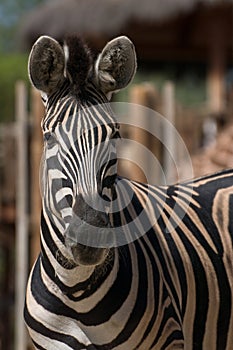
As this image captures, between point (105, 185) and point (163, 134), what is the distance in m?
5.56

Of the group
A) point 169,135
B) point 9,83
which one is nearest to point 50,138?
point 169,135

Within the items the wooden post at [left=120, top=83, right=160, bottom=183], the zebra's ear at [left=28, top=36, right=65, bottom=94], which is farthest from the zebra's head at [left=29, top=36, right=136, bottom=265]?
the wooden post at [left=120, top=83, right=160, bottom=183]

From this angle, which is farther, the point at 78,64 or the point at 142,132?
the point at 142,132

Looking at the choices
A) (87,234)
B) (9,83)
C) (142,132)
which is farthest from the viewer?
(9,83)

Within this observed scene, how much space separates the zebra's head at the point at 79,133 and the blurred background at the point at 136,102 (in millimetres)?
258

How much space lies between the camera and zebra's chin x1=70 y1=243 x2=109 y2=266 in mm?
3404

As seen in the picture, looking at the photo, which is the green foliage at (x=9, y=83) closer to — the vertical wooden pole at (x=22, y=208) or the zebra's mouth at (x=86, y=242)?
the vertical wooden pole at (x=22, y=208)

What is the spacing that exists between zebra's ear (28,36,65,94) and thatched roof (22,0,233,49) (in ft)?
34.8

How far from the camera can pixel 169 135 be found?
9.08 metres

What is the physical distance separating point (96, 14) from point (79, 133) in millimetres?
12242

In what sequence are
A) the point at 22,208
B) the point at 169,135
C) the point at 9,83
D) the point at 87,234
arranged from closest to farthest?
the point at 87,234 < the point at 22,208 < the point at 169,135 < the point at 9,83

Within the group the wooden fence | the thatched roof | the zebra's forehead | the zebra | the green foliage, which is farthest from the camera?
the green foliage

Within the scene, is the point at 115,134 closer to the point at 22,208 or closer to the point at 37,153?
the point at 37,153

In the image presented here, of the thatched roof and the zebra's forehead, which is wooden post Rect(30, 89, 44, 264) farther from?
the thatched roof
